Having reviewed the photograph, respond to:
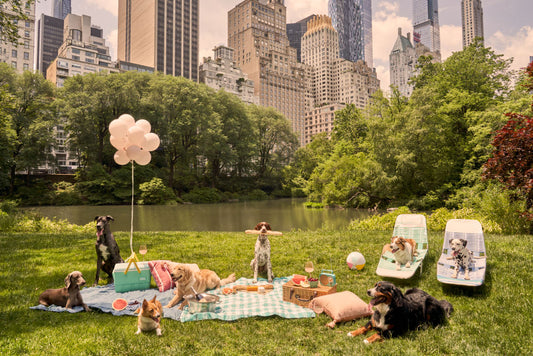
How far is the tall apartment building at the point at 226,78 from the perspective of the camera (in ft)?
345

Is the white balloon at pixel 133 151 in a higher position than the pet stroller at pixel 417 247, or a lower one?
higher

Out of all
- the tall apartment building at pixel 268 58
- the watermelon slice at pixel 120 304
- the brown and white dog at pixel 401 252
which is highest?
the tall apartment building at pixel 268 58

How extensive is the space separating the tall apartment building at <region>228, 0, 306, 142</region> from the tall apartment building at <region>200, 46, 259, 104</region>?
11656 millimetres

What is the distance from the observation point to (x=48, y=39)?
162 meters

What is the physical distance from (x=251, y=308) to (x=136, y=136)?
4.11 metres

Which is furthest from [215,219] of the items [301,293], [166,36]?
[166,36]

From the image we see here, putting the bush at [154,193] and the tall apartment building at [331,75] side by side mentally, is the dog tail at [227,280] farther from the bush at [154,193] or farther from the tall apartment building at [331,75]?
the tall apartment building at [331,75]

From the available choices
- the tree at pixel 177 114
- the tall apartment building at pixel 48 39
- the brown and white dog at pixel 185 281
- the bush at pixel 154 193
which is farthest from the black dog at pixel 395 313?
the tall apartment building at pixel 48 39

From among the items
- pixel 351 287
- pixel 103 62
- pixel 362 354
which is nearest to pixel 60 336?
pixel 362 354

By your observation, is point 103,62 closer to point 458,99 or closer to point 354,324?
point 458,99

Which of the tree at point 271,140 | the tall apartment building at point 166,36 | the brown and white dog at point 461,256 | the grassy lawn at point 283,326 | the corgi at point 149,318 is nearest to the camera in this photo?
the grassy lawn at point 283,326

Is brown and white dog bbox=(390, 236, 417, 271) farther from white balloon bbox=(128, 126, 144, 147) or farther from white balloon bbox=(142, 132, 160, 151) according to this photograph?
white balloon bbox=(128, 126, 144, 147)

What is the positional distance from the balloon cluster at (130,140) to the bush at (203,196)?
36240 millimetres

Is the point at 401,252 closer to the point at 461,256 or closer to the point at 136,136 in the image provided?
the point at 461,256
